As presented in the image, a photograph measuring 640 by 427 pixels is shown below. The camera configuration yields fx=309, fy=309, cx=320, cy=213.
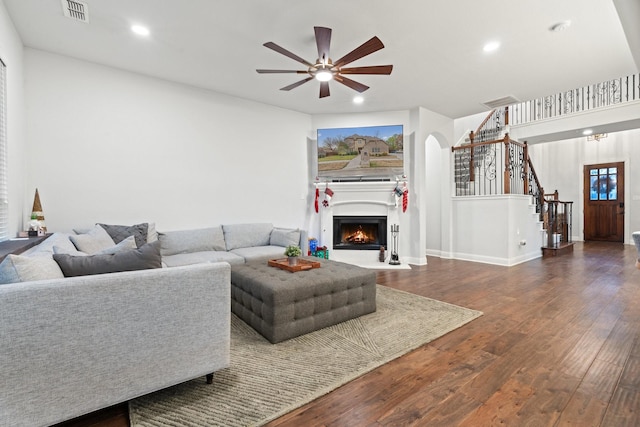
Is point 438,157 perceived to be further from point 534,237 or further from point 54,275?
point 54,275

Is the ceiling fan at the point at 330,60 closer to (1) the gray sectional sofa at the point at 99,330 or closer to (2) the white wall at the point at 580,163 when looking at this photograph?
(1) the gray sectional sofa at the point at 99,330

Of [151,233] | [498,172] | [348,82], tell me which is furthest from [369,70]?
[498,172]

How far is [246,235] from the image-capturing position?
482 cm

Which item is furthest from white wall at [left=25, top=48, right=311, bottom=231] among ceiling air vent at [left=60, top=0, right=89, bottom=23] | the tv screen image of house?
ceiling air vent at [left=60, top=0, right=89, bottom=23]

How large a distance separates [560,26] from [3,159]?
5.37 m

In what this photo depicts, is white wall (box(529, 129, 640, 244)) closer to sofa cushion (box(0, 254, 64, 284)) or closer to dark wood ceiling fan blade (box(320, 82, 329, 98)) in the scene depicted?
dark wood ceiling fan blade (box(320, 82, 329, 98))

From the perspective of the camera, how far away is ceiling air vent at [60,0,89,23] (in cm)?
274

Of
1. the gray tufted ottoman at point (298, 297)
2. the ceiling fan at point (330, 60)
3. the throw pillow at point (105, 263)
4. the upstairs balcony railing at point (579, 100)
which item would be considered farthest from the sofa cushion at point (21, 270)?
the upstairs balcony railing at point (579, 100)

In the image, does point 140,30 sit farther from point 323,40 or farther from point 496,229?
point 496,229

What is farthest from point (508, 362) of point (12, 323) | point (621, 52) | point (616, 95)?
point (616, 95)

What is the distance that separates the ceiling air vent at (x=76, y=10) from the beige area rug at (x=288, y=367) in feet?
10.5

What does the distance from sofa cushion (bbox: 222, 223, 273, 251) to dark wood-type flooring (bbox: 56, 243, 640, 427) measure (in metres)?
2.62

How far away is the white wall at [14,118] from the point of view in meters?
2.83

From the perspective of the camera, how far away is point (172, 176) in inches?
178
